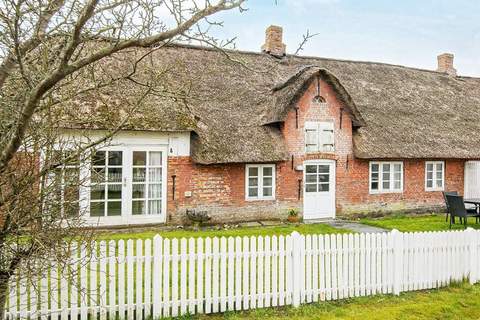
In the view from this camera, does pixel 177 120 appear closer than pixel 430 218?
Yes

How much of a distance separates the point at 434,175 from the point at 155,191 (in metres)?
11.9

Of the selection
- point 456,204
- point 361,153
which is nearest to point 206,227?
point 361,153

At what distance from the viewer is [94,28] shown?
3.76 m

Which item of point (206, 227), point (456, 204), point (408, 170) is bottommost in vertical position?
point (206, 227)

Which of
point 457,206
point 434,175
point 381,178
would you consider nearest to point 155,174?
point 381,178

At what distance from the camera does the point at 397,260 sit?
6746 millimetres

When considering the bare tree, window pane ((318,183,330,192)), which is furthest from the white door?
the bare tree

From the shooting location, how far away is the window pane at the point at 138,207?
40.9ft

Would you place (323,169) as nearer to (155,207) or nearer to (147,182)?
(155,207)

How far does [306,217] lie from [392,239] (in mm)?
7969

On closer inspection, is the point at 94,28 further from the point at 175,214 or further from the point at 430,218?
the point at 430,218

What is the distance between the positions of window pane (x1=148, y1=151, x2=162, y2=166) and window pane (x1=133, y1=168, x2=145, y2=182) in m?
0.36

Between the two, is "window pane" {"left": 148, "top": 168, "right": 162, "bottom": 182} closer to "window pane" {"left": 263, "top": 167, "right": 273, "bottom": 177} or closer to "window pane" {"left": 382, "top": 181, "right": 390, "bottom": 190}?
"window pane" {"left": 263, "top": 167, "right": 273, "bottom": 177}

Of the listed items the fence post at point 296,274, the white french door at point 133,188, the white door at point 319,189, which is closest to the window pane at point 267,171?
the white door at point 319,189
